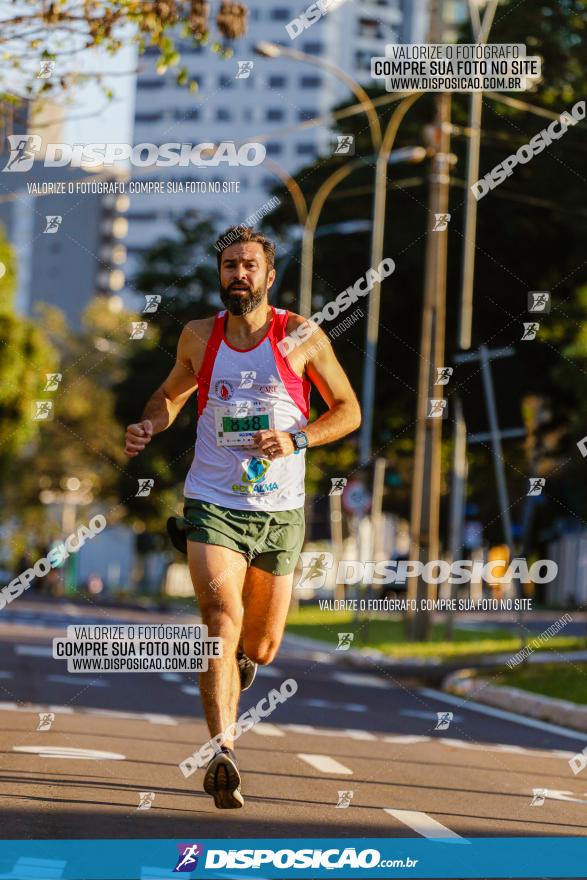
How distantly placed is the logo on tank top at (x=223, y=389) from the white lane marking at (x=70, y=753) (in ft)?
12.3

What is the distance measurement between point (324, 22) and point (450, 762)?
132 meters

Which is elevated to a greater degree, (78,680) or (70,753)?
(78,680)

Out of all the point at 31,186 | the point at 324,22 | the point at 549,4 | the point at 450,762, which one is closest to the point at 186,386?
the point at 31,186

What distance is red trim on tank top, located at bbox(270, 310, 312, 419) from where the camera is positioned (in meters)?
7.96

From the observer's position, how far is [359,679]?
80.1 feet

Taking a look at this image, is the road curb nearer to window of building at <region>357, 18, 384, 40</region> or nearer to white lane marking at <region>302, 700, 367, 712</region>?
white lane marking at <region>302, 700, 367, 712</region>

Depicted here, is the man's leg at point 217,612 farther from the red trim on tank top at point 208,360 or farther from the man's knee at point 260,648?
the red trim on tank top at point 208,360

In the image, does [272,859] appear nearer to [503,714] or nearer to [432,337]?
[503,714]

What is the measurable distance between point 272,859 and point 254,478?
1533mm

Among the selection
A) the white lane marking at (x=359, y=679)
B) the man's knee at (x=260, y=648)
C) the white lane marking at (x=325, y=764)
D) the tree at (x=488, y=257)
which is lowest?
the white lane marking at (x=325, y=764)

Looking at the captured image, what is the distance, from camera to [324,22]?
141 meters

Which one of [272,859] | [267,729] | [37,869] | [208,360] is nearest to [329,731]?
[267,729]

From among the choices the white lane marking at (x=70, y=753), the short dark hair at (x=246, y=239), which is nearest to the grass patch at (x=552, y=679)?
the white lane marking at (x=70, y=753)

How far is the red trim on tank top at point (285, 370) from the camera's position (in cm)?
796
